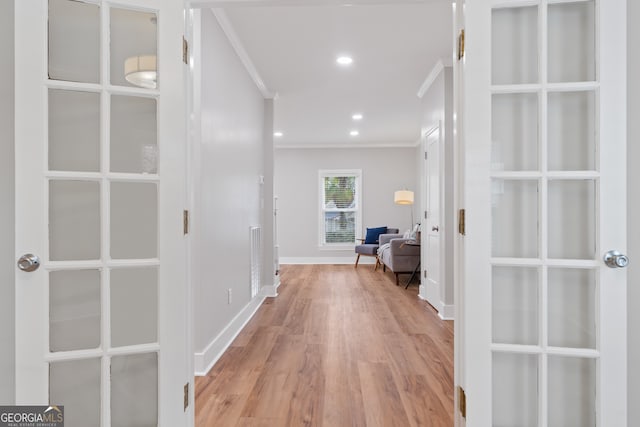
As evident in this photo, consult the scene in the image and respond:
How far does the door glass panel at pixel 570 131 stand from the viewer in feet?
4.63

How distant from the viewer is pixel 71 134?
55.4 inches

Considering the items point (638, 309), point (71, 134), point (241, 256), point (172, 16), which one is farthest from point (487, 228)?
point (241, 256)

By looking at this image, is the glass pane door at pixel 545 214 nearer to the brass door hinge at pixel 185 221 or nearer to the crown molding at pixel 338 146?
the brass door hinge at pixel 185 221

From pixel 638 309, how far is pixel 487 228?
619 millimetres

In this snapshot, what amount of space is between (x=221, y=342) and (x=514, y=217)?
7.69ft

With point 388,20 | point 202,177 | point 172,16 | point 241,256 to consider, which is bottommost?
point 241,256

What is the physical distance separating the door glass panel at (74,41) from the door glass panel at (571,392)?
2.14m

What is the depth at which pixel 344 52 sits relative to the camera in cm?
360

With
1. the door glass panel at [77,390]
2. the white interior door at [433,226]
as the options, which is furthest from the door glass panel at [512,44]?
the white interior door at [433,226]

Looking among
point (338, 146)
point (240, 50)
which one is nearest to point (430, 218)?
point (240, 50)

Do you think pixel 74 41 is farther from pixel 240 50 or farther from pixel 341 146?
pixel 341 146

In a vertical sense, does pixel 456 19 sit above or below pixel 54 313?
above

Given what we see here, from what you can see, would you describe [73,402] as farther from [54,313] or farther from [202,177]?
[202,177]
